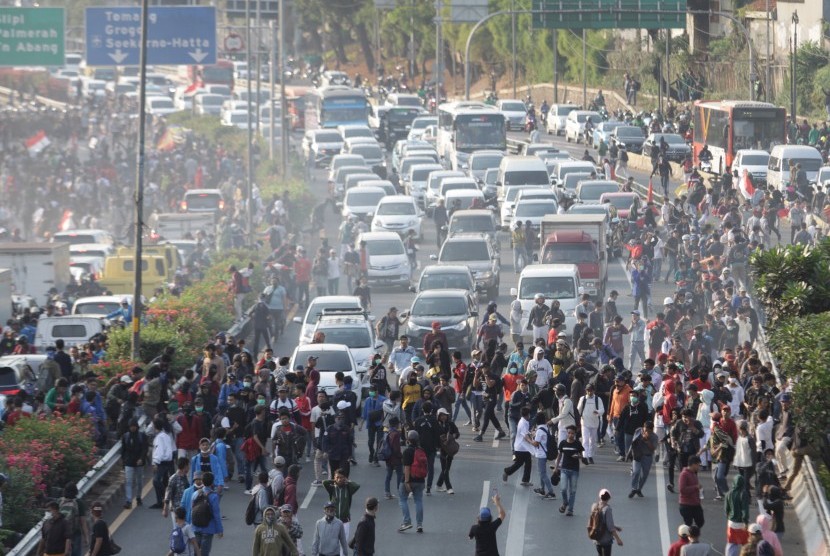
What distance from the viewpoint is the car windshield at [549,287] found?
34938mm

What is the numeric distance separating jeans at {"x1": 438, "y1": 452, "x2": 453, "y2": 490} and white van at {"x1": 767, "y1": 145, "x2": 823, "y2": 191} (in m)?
29.7

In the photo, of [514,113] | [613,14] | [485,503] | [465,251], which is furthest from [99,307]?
[514,113]

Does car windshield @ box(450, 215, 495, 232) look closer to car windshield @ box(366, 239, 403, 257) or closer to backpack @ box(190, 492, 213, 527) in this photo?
car windshield @ box(366, 239, 403, 257)

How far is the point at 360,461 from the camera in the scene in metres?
25.0

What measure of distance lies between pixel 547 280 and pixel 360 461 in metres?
11.0

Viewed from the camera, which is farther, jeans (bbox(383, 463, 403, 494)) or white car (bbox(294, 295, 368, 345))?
white car (bbox(294, 295, 368, 345))

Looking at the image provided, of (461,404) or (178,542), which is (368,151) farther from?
(178,542)

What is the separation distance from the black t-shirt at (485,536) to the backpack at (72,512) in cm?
395

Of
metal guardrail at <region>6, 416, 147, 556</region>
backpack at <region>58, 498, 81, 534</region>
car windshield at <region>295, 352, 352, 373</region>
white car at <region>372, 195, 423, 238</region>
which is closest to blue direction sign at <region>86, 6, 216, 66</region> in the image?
white car at <region>372, 195, 423, 238</region>

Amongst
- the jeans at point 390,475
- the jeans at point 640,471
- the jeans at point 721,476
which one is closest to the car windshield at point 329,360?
the jeans at point 390,475

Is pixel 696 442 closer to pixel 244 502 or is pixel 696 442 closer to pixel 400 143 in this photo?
pixel 244 502

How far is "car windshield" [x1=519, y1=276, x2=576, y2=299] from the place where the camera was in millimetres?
34938

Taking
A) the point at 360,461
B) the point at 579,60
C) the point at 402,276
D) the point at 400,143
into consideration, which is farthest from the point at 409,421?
the point at 579,60

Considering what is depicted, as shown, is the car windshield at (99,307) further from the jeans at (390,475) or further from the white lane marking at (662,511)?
the white lane marking at (662,511)
